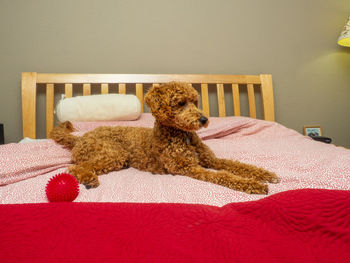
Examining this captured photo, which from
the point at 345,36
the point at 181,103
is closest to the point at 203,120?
the point at 181,103

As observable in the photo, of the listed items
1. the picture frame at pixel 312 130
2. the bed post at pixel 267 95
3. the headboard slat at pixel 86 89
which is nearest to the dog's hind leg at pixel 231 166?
the headboard slat at pixel 86 89

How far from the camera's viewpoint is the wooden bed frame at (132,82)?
1.59 meters

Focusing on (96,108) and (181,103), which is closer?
(181,103)

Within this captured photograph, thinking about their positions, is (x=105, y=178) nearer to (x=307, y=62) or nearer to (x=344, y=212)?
(x=344, y=212)

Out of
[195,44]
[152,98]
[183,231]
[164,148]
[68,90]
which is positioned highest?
[195,44]

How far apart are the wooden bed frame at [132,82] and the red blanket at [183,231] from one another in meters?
1.39

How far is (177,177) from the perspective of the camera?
836mm

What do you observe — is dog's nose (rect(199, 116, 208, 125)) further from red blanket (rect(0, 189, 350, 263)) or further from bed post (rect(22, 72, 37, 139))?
bed post (rect(22, 72, 37, 139))

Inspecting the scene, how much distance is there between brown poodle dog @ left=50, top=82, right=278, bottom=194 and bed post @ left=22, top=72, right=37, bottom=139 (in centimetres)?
73

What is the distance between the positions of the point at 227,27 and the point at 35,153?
2009 millimetres

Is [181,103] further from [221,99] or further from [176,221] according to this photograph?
[221,99]

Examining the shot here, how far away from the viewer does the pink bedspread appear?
62 cm

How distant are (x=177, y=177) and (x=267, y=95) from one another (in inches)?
61.5

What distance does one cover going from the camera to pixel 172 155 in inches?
34.7
